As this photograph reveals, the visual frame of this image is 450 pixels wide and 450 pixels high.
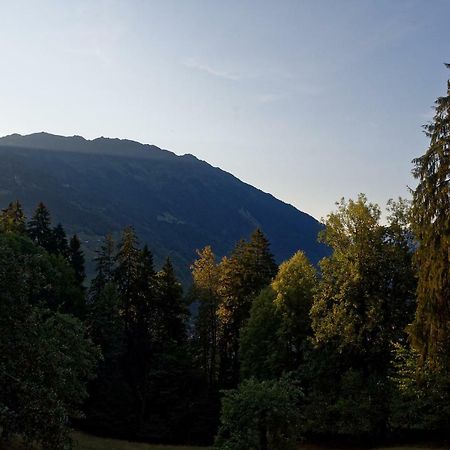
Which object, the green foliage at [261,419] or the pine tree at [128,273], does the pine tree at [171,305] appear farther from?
the green foliage at [261,419]

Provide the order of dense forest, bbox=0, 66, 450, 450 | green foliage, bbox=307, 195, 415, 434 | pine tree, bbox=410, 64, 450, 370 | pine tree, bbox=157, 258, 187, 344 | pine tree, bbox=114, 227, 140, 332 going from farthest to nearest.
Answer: pine tree, bbox=157, 258, 187, 344 < pine tree, bbox=114, 227, 140, 332 < green foliage, bbox=307, 195, 415, 434 < pine tree, bbox=410, 64, 450, 370 < dense forest, bbox=0, 66, 450, 450

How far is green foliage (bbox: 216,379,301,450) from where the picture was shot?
22.3 m

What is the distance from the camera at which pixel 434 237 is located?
20859mm

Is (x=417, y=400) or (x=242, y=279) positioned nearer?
(x=417, y=400)

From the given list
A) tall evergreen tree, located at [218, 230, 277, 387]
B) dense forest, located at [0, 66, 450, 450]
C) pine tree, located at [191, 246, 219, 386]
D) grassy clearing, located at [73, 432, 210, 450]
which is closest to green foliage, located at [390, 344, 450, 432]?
dense forest, located at [0, 66, 450, 450]

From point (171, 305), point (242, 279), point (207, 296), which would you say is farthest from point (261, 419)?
point (207, 296)

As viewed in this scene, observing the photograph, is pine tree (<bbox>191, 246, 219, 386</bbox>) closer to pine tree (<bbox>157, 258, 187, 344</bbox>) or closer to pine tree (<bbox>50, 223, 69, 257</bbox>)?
pine tree (<bbox>157, 258, 187, 344</bbox>)

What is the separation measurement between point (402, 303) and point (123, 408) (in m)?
25.0

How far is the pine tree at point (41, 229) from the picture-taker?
5656 cm

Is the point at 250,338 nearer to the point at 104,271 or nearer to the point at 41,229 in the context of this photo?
the point at 104,271

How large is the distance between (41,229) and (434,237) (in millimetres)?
46169

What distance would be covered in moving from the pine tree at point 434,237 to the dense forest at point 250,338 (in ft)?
0.17

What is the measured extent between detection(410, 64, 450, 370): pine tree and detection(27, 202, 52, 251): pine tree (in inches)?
1756

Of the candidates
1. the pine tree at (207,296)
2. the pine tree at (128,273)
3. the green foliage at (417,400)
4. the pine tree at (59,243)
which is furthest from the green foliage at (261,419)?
the pine tree at (59,243)
